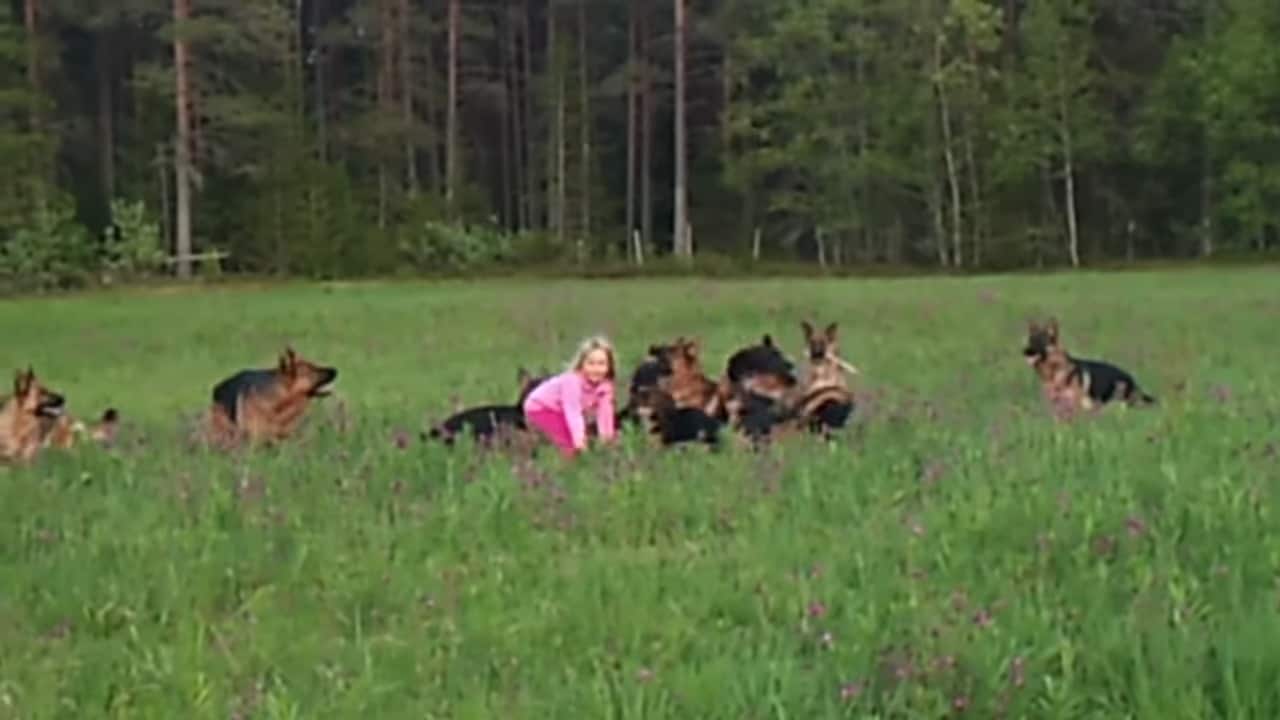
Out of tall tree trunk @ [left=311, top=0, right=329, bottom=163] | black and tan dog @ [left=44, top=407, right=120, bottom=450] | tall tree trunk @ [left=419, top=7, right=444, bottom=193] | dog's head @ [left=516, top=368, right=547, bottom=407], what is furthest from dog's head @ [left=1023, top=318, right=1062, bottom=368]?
tall tree trunk @ [left=419, top=7, right=444, bottom=193]

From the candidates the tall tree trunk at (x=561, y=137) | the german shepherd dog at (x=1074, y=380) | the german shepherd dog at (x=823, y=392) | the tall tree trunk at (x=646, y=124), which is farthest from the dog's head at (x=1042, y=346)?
the tall tree trunk at (x=646, y=124)

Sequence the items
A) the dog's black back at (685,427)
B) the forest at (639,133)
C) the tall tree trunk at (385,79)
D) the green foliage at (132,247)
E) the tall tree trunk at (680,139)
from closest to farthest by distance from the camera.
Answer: the dog's black back at (685,427)
the green foliage at (132,247)
the forest at (639,133)
the tall tree trunk at (680,139)
the tall tree trunk at (385,79)

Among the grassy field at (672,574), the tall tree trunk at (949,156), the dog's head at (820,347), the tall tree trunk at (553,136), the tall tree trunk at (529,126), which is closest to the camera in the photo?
the grassy field at (672,574)

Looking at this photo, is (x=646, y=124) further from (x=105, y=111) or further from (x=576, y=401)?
(x=576, y=401)

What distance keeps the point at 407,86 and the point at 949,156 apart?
19.1 metres

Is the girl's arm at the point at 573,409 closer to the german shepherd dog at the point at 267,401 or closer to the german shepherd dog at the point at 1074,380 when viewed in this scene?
the german shepherd dog at the point at 267,401

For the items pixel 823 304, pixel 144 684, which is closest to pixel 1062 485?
pixel 144 684

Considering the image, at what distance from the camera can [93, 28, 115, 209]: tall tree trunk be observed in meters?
57.3

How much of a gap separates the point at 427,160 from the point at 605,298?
34.0 meters

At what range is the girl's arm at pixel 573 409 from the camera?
33.1 feet

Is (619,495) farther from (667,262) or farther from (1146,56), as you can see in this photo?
(1146,56)

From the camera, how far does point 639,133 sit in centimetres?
6456

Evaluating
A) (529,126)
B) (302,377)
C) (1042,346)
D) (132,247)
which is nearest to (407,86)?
(529,126)

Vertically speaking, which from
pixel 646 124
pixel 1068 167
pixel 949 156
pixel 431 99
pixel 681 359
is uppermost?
pixel 431 99
